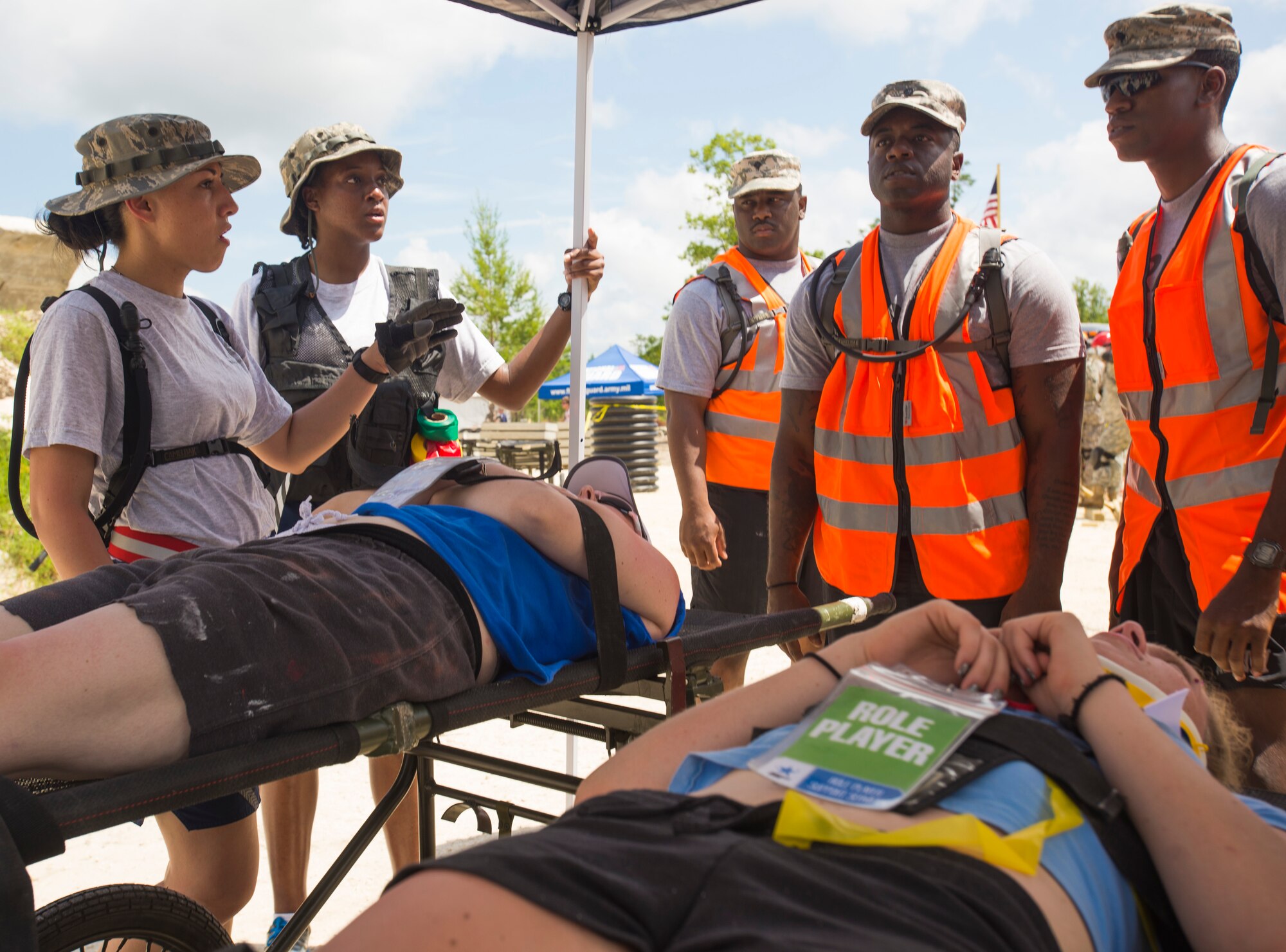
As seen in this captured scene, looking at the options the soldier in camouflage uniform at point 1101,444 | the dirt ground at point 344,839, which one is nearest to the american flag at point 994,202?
the soldier in camouflage uniform at point 1101,444

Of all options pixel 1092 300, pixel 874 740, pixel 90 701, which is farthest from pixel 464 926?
pixel 1092 300

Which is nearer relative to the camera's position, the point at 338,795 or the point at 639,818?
the point at 639,818

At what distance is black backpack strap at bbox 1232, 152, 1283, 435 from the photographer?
2.39m

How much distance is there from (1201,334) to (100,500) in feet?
9.05

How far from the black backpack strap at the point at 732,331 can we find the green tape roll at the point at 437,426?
1.05m

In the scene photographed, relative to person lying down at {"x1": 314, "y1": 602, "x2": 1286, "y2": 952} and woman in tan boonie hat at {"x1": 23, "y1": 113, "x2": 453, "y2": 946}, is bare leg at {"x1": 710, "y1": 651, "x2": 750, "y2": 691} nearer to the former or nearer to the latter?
woman in tan boonie hat at {"x1": 23, "y1": 113, "x2": 453, "y2": 946}

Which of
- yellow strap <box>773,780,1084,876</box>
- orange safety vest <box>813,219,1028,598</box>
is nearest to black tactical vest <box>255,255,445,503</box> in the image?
orange safety vest <box>813,219,1028,598</box>

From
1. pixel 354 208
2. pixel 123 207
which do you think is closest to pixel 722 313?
pixel 354 208

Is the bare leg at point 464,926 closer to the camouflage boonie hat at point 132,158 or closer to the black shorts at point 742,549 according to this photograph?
the camouflage boonie hat at point 132,158

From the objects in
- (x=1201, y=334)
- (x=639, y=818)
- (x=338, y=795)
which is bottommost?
(x=338, y=795)

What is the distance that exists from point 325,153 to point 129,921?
2.45 metres

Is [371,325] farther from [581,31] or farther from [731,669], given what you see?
[731,669]

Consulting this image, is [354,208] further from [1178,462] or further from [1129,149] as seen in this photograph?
[1178,462]

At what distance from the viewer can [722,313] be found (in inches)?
149
